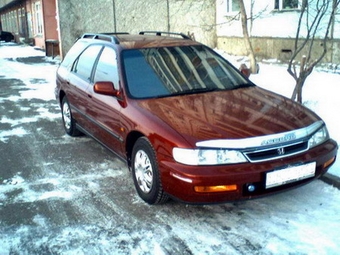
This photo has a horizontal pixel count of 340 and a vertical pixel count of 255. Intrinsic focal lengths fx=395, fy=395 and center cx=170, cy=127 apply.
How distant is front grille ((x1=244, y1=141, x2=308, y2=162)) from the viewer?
10.6 feet

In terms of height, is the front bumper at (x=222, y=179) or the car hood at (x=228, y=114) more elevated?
the car hood at (x=228, y=114)

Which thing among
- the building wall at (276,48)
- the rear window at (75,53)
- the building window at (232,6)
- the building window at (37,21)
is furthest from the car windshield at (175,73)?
the building window at (37,21)

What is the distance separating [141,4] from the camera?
16.9 m

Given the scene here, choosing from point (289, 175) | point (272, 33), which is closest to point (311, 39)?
point (272, 33)

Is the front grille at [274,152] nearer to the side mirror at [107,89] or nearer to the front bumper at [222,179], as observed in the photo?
the front bumper at [222,179]

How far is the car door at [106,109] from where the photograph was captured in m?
4.30

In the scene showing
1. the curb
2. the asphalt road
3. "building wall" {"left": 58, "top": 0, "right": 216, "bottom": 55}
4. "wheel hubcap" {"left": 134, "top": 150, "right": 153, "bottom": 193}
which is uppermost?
"building wall" {"left": 58, "top": 0, "right": 216, "bottom": 55}

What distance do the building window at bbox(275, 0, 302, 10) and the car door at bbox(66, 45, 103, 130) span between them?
8.38 metres

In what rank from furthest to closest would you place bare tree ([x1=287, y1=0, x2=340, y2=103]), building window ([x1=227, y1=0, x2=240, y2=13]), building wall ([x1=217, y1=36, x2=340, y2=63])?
building window ([x1=227, y1=0, x2=240, y2=13]), building wall ([x1=217, y1=36, x2=340, y2=63]), bare tree ([x1=287, y1=0, x2=340, y2=103])

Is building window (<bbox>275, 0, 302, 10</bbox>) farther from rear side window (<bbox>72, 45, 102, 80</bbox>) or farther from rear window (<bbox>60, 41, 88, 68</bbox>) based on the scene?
rear side window (<bbox>72, 45, 102, 80</bbox>)

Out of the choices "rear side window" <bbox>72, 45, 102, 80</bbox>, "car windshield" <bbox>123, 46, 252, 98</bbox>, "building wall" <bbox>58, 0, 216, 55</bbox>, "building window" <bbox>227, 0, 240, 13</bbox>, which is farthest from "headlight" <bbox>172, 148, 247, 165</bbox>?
"building wall" <bbox>58, 0, 216, 55</bbox>

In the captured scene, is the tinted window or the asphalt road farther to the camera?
the tinted window

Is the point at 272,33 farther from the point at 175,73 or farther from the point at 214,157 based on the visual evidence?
the point at 214,157

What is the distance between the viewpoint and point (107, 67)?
4711mm
